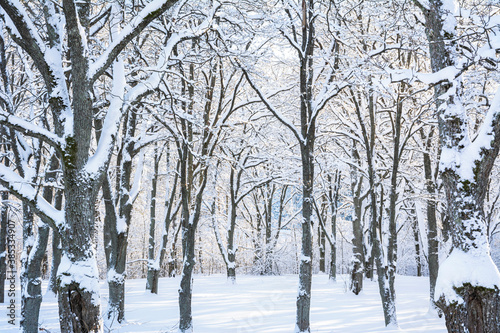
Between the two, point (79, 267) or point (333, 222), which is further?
point (333, 222)

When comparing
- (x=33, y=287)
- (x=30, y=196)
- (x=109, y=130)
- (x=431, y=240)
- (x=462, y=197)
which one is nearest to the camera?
(x=30, y=196)

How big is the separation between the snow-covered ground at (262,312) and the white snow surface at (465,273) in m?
3.44

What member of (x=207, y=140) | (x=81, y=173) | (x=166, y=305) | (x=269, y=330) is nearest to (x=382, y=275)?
(x=269, y=330)

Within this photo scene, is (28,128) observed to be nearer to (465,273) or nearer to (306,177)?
(465,273)

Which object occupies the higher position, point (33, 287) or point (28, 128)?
point (28, 128)

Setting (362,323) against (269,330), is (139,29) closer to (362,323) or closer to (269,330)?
(269,330)

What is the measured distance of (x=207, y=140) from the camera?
8.94 m

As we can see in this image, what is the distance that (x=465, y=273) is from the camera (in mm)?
4285

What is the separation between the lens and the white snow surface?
4184 millimetres

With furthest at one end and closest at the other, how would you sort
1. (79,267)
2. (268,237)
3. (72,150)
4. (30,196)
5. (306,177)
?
(268,237) < (306,177) < (30,196) < (72,150) < (79,267)

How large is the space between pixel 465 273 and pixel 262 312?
644 cm

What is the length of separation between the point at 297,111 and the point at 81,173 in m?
10.9

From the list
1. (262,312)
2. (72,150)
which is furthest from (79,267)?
(262,312)

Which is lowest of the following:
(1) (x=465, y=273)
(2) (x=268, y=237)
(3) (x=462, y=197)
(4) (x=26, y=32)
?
(2) (x=268, y=237)
